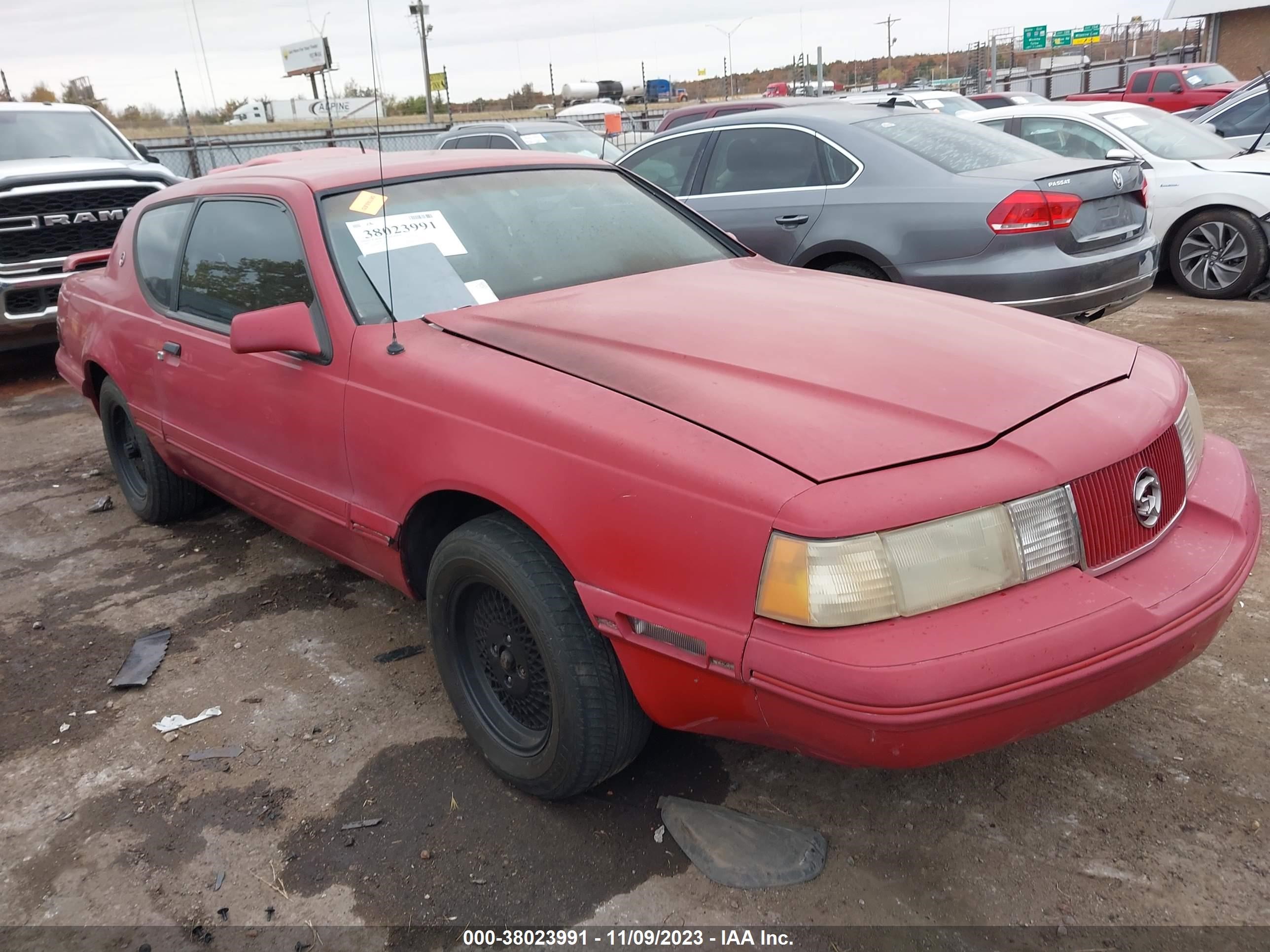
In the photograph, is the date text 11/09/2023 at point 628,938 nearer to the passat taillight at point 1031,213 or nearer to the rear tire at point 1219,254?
the passat taillight at point 1031,213

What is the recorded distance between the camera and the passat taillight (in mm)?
5086

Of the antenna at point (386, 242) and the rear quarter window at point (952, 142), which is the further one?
the rear quarter window at point (952, 142)

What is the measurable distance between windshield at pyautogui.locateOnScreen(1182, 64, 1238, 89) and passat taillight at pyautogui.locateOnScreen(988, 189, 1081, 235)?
1664 centimetres

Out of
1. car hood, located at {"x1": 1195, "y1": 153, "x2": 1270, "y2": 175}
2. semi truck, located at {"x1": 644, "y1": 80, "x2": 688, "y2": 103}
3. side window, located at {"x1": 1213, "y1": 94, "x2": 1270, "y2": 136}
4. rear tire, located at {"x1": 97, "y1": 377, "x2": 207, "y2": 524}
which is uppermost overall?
semi truck, located at {"x1": 644, "y1": 80, "x2": 688, "y2": 103}

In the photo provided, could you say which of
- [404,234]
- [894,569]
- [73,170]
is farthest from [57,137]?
[894,569]

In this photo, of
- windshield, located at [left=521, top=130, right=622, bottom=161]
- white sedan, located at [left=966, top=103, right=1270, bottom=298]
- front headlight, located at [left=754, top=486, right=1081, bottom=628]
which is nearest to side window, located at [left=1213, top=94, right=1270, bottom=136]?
white sedan, located at [left=966, top=103, right=1270, bottom=298]

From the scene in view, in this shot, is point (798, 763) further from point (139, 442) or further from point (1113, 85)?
point (1113, 85)

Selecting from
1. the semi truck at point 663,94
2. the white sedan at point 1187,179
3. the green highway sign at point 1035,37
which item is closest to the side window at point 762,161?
the white sedan at point 1187,179

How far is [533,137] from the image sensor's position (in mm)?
11039

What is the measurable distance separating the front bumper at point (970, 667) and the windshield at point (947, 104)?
33.9 feet

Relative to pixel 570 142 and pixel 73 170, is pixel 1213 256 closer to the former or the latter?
pixel 570 142

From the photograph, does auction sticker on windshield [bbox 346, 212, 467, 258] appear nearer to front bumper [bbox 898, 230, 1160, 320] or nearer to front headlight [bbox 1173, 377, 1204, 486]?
front headlight [bbox 1173, 377, 1204, 486]

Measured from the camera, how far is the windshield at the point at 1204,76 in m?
18.5

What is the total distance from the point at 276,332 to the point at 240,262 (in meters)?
0.77
